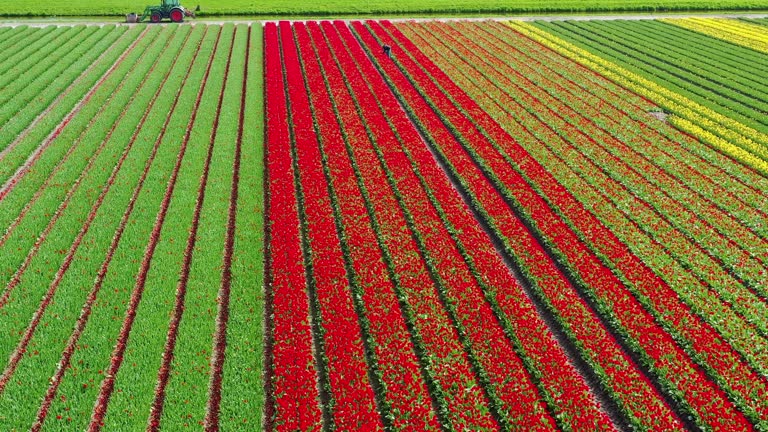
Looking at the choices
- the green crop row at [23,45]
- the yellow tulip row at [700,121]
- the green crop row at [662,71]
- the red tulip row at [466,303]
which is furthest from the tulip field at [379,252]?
the green crop row at [23,45]

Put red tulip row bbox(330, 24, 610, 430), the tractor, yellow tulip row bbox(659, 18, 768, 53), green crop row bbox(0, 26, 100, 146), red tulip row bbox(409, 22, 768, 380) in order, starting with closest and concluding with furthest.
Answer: red tulip row bbox(330, 24, 610, 430) < red tulip row bbox(409, 22, 768, 380) < green crop row bbox(0, 26, 100, 146) < yellow tulip row bbox(659, 18, 768, 53) < the tractor

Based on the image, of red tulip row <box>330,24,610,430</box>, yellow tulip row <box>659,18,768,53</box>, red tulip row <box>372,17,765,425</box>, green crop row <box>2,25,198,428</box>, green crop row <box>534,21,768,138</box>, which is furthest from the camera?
yellow tulip row <box>659,18,768,53</box>

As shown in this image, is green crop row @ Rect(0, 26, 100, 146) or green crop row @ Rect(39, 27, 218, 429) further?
green crop row @ Rect(0, 26, 100, 146)

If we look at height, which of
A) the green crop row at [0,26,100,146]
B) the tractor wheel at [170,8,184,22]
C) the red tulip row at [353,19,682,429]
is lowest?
the red tulip row at [353,19,682,429]

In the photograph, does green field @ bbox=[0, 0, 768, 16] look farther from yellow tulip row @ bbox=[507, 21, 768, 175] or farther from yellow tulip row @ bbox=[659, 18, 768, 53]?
yellow tulip row @ bbox=[507, 21, 768, 175]

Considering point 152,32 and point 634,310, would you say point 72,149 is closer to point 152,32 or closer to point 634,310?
point 634,310

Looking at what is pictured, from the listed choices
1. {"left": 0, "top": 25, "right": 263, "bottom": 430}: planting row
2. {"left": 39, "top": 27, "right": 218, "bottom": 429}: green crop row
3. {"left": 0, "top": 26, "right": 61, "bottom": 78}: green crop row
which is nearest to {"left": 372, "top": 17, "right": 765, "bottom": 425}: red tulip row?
{"left": 0, "top": 25, "right": 263, "bottom": 430}: planting row

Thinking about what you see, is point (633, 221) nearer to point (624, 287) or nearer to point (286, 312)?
point (624, 287)

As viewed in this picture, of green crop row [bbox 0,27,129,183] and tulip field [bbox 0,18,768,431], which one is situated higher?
green crop row [bbox 0,27,129,183]
